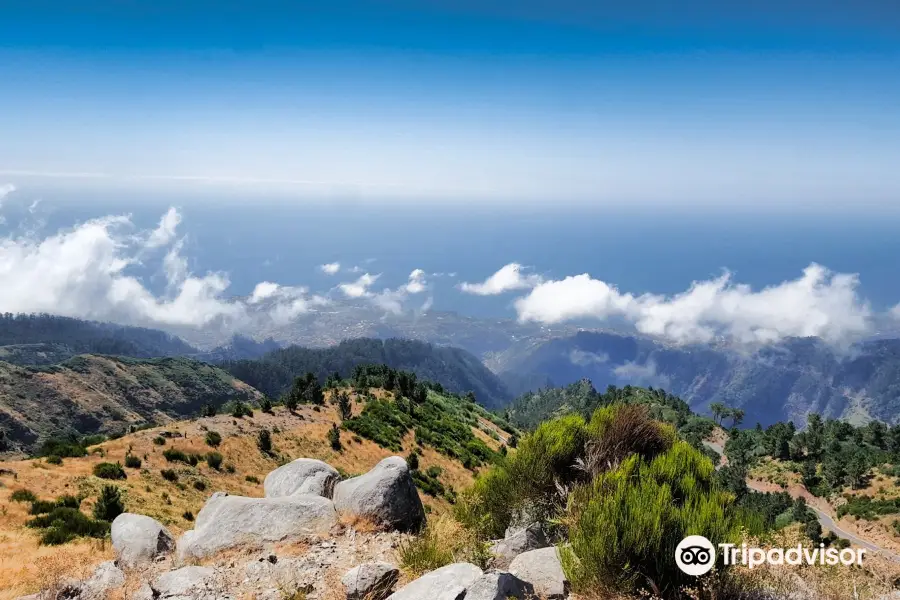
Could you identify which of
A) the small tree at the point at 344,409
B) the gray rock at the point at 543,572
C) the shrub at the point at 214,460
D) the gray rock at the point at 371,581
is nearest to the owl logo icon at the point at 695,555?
the gray rock at the point at 543,572

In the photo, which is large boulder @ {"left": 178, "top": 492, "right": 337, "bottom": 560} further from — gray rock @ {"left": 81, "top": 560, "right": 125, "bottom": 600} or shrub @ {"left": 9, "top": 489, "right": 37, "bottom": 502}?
shrub @ {"left": 9, "top": 489, "right": 37, "bottom": 502}

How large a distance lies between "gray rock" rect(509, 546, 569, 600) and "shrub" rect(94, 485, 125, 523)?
17.4m

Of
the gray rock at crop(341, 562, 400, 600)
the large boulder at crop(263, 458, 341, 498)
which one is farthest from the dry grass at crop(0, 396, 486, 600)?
the large boulder at crop(263, 458, 341, 498)

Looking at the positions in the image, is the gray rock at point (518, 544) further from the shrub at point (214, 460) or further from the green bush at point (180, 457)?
the green bush at point (180, 457)

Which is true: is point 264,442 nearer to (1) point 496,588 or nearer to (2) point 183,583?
(2) point 183,583

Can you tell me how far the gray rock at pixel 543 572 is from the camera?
8023mm

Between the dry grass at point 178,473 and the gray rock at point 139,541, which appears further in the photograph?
the dry grass at point 178,473

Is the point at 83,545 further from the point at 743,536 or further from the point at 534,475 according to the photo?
the point at 743,536

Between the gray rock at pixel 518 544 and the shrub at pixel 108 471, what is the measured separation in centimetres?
2240

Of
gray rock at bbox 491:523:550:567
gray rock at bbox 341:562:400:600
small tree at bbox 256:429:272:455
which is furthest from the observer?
small tree at bbox 256:429:272:455

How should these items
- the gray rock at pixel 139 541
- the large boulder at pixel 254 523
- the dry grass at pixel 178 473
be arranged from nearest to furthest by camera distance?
the large boulder at pixel 254 523, the gray rock at pixel 139 541, the dry grass at pixel 178 473

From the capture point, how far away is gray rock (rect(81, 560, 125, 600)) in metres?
10.0

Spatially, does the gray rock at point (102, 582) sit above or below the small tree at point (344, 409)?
above

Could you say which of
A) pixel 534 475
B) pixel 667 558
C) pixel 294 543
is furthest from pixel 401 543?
pixel 667 558
